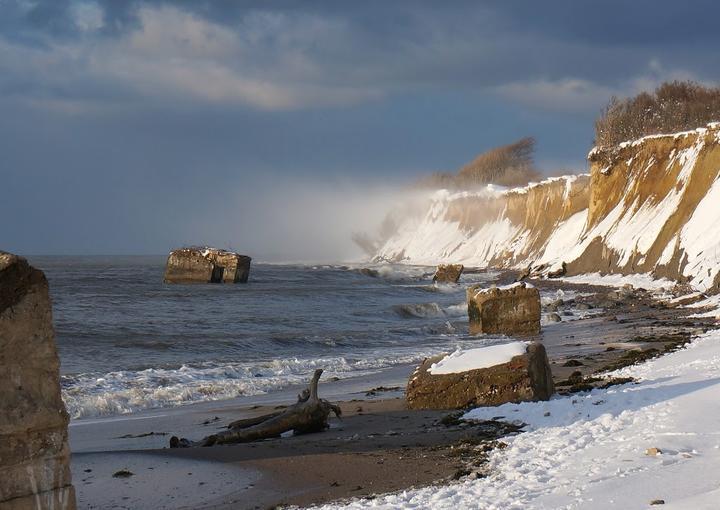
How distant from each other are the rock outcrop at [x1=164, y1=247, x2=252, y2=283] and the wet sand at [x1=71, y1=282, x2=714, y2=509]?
49.3 meters

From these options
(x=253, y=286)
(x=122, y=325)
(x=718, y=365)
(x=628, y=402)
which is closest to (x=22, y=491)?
(x=628, y=402)

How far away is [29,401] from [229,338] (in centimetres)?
2187

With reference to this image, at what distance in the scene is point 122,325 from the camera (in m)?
32.6

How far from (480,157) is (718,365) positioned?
425 ft

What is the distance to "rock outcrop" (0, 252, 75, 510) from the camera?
6098 mm

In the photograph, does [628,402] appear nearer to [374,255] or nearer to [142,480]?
[142,480]

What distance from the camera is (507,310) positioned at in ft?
83.1

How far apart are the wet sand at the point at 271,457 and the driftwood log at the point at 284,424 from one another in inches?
9.5

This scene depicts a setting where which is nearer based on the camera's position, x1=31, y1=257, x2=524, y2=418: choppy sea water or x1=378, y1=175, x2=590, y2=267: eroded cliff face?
x1=31, y1=257, x2=524, y2=418: choppy sea water

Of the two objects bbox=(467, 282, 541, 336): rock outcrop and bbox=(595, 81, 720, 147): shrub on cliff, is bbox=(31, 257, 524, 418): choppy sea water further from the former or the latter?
bbox=(595, 81, 720, 147): shrub on cliff

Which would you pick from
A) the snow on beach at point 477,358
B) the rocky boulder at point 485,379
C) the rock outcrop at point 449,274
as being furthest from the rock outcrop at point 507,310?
the rock outcrop at point 449,274

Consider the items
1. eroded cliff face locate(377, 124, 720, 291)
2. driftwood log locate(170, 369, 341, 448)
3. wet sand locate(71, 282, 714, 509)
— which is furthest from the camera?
eroded cliff face locate(377, 124, 720, 291)

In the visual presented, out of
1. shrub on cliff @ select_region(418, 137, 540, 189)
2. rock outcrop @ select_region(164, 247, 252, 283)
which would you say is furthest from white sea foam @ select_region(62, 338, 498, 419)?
shrub on cliff @ select_region(418, 137, 540, 189)

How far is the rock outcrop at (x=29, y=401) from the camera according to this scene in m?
6.10
